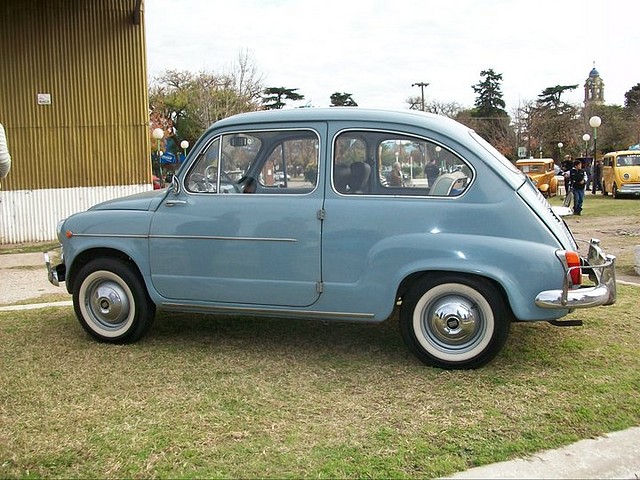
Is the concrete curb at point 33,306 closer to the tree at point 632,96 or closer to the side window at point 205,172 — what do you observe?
the side window at point 205,172

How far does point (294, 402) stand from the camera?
3.95 metres

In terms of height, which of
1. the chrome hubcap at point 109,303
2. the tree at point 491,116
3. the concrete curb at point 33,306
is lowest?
the concrete curb at point 33,306

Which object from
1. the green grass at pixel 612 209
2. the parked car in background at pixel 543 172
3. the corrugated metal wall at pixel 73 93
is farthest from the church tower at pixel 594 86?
the corrugated metal wall at pixel 73 93

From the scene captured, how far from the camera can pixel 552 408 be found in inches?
148

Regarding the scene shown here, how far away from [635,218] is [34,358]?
1551 cm

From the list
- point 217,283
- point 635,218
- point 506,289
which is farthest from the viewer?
point 635,218

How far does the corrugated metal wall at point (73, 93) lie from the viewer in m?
12.7

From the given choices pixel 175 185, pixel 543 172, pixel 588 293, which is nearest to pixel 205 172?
pixel 175 185

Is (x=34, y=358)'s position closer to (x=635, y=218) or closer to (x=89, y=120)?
(x=89, y=120)

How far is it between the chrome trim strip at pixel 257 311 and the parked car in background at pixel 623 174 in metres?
22.5

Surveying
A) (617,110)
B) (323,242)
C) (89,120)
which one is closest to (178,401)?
(323,242)

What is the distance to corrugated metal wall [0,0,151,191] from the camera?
1266 centimetres

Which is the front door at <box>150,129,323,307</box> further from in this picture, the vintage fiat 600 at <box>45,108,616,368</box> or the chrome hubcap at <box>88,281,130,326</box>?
the chrome hubcap at <box>88,281,130,326</box>

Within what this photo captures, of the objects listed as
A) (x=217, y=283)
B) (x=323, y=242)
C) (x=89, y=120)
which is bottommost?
(x=217, y=283)
